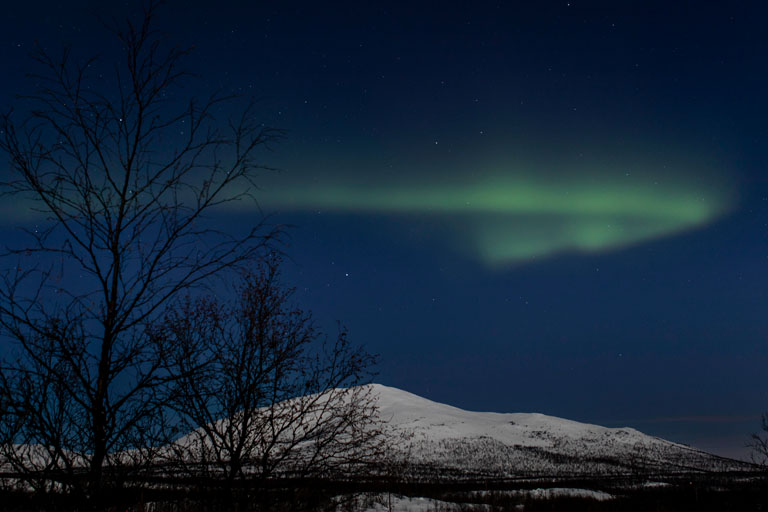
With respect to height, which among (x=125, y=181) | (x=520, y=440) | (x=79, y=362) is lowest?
(x=520, y=440)

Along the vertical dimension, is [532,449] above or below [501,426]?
below

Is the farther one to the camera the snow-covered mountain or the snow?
the snow

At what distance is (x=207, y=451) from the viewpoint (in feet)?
24.6

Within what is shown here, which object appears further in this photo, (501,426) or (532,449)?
(501,426)

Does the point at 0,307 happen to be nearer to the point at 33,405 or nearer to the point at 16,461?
the point at 33,405

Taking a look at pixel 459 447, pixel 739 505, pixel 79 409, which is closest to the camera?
pixel 79 409

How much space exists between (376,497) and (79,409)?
20.6 metres

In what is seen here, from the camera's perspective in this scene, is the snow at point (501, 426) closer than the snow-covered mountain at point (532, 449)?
No

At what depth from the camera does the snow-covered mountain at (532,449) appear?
244 ft

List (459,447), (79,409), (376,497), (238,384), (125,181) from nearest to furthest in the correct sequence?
(79,409) < (125,181) < (238,384) < (376,497) < (459,447)

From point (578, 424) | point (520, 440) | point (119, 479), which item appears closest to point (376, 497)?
point (119, 479)

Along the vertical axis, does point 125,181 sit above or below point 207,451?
above

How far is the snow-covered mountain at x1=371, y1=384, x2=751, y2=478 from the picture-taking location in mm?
74312

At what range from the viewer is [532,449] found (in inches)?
4045
